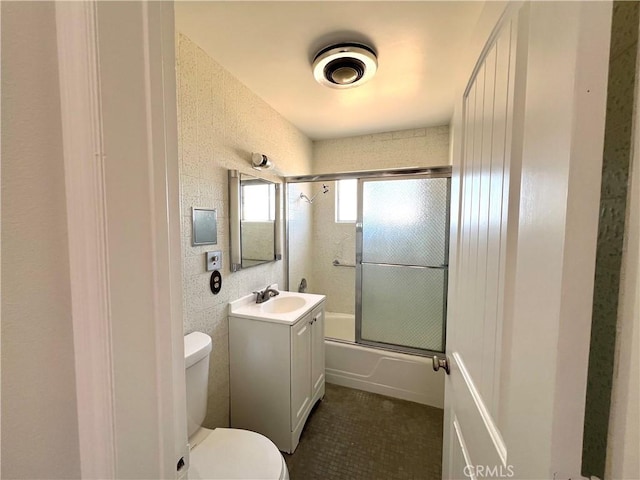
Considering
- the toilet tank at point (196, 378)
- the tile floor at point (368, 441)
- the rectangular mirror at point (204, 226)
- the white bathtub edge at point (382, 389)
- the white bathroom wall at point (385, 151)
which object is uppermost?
the white bathroom wall at point (385, 151)

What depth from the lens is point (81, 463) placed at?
41 centimetres

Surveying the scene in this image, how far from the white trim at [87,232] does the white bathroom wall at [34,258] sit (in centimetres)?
2

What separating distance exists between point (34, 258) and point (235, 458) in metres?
1.19

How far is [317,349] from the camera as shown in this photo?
199cm

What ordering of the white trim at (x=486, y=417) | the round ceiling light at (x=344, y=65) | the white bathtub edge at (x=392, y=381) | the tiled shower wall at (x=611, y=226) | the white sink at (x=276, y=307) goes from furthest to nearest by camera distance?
the white bathtub edge at (x=392, y=381), the white sink at (x=276, y=307), the round ceiling light at (x=344, y=65), the white trim at (x=486, y=417), the tiled shower wall at (x=611, y=226)

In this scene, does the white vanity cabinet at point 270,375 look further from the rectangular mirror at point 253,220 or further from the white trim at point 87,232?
the white trim at point 87,232

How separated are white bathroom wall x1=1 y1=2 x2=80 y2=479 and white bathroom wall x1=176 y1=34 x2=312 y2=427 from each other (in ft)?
3.43

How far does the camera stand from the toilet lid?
102cm

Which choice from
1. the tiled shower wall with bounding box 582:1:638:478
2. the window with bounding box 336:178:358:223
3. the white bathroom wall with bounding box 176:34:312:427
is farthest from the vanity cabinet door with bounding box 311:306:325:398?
the tiled shower wall with bounding box 582:1:638:478

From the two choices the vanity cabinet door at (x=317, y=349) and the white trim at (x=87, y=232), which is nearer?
the white trim at (x=87, y=232)

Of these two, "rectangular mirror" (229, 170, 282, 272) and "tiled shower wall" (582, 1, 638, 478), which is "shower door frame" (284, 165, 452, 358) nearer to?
"rectangular mirror" (229, 170, 282, 272)

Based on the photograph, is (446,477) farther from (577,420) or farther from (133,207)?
(133,207)

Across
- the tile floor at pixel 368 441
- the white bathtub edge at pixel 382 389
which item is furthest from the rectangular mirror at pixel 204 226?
the white bathtub edge at pixel 382 389

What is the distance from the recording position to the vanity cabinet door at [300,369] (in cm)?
160
